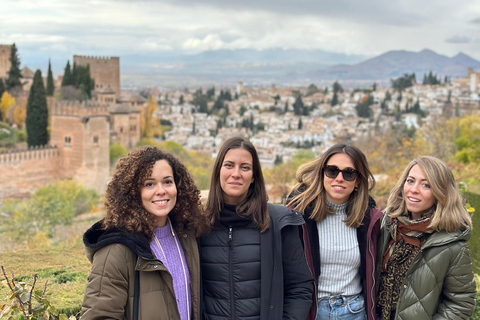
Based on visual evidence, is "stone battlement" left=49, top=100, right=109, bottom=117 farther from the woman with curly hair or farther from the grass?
the woman with curly hair

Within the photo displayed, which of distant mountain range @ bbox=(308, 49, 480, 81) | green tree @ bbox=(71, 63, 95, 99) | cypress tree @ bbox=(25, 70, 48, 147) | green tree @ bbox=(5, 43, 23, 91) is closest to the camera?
cypress tree @ bbox=(25, 70, 48, 147)

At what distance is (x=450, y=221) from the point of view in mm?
2420

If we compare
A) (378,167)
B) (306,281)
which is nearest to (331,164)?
(306,281)

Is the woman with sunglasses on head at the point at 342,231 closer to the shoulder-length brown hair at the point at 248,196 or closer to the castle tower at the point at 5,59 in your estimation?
the shoulder-length brown hair at the point at 248,196

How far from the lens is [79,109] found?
24.1m

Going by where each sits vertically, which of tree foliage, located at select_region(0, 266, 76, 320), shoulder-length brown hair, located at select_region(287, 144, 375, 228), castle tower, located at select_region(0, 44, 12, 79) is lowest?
tree foliage, located at select_region(0, 266, 76, 320)

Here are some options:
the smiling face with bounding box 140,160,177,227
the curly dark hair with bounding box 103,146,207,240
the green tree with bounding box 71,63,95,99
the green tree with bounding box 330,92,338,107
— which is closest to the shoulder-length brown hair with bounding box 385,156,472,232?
the curly dark hair with bounding box 103,146,207,240

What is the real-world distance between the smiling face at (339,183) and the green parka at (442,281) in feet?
1.39

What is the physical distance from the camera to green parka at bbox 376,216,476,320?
7.75 feet

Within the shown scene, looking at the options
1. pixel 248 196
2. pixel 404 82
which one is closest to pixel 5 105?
pixel 248 196

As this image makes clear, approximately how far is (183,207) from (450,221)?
1192 mm

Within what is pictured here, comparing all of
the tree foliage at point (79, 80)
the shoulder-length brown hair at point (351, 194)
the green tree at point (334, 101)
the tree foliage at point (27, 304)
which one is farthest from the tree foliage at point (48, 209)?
the green tree at point (334, 101)

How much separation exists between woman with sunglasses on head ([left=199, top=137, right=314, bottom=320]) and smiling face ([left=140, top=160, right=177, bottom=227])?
0.77 ft

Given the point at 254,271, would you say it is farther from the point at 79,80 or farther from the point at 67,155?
the point at 79,80
